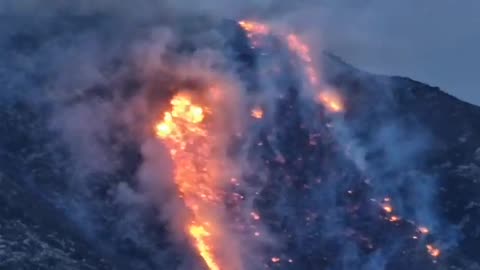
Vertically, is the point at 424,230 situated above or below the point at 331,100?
below

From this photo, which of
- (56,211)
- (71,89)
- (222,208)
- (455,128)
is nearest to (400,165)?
(455,128)

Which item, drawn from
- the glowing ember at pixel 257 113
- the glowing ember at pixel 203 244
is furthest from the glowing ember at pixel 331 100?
the glowing ember at pixel 203 244

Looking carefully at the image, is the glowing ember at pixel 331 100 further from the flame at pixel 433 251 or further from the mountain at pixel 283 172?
the flame at pixel 433 251

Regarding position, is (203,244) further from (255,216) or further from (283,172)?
(283,172)

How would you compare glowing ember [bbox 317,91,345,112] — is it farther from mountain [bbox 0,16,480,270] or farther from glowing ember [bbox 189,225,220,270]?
glowing ember [bbox 189,225,220,270]

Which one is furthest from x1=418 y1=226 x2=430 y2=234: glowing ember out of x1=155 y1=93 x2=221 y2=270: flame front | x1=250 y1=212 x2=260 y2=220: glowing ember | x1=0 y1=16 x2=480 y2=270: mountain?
x1=155 y1=93 x2=221 y2=270: flame front

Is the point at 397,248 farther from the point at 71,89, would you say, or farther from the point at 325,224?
the point at 71,89

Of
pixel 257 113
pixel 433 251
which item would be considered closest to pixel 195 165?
pixel 257 113
